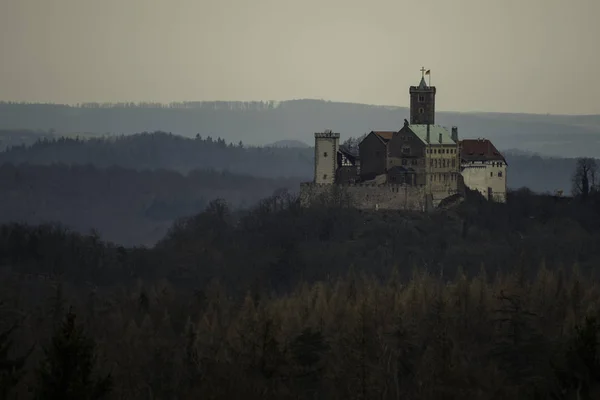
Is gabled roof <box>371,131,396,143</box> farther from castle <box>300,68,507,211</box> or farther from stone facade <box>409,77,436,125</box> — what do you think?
stone facade <box>409,77,436,125</box>

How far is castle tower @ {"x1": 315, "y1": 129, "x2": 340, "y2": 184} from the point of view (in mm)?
117000

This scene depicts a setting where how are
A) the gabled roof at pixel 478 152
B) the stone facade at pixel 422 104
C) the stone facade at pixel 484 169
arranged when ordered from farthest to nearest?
the stone facade at pixel 422 104, the gabled roof at pixel 478 152, the stone facade at pixel 484 169

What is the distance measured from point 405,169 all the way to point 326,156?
457cm

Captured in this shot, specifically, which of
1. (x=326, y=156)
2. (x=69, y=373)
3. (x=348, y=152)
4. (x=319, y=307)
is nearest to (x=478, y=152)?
(x=348, y=152)

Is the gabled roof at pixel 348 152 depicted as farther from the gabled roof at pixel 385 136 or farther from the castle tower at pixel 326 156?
the gabled roof at pixel 385 136

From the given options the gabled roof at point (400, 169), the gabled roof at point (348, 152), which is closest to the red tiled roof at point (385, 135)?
the gabled roof at point (400, 169)

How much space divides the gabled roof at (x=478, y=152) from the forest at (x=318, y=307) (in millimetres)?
2250

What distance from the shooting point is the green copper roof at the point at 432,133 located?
116381mm

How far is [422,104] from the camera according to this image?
12162 cm

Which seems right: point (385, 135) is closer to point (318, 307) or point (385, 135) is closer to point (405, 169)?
point (405, 169)

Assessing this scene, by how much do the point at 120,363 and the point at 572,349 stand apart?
18.4m

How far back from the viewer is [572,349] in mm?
64000

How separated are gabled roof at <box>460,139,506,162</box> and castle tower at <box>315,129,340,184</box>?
7204 mm

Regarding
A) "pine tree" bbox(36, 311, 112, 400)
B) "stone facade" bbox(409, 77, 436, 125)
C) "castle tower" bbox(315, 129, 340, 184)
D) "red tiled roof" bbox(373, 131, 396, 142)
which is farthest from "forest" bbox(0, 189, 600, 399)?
"stone facade" bbox(409, 77, 436, 125)
